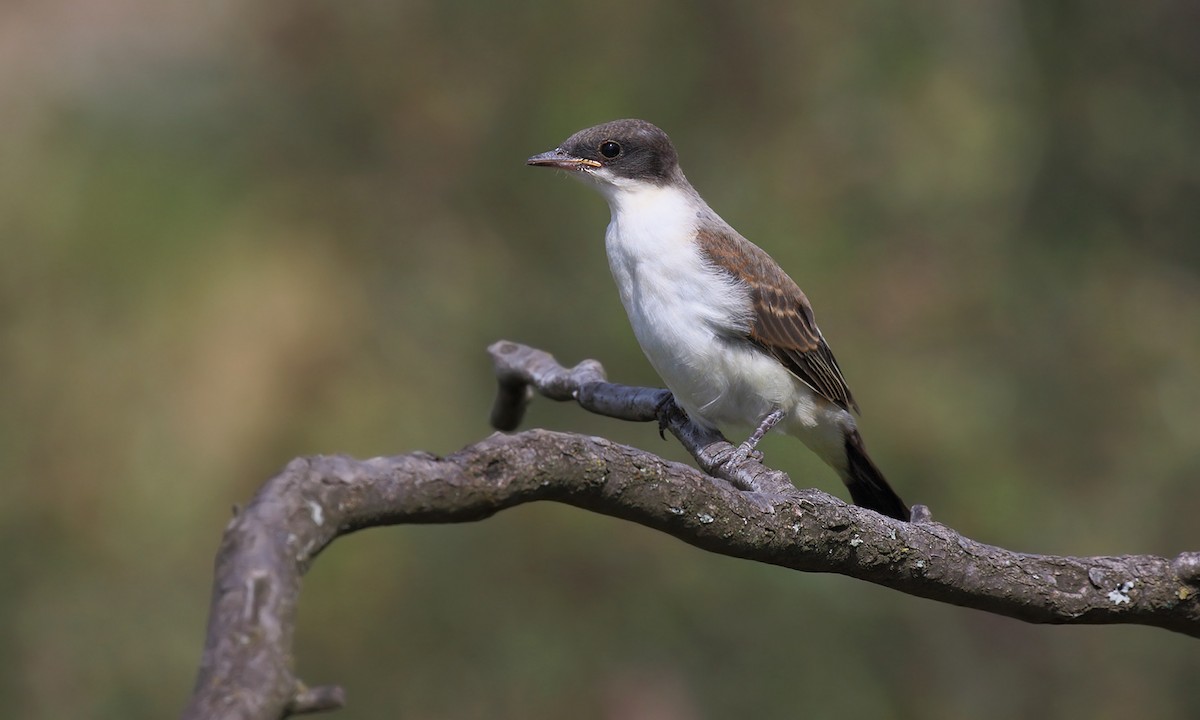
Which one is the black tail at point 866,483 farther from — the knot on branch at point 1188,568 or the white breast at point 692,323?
the knot on branch at point 1188,568

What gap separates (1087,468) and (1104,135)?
205 centimetres

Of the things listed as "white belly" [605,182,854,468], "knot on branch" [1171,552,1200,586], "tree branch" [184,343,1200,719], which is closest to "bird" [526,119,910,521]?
"white belly" [605,182,854,468]

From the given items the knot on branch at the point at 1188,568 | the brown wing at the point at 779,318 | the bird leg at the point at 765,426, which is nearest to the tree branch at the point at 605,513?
the knot on branch at the point at 1188,568

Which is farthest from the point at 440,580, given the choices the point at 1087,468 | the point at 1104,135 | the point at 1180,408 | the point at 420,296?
the point at 1104,135

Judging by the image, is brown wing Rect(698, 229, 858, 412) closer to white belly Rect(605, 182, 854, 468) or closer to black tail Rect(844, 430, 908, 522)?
white belly Rect(605, 182, 854, 468)

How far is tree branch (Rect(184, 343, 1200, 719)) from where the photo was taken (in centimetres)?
173

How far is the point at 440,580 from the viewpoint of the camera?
643 centimetres

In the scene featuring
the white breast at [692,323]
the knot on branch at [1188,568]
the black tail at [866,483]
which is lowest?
the black tail at [866,483]

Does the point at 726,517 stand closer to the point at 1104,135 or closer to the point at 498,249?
the point at 498,249

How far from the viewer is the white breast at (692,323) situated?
4.14m

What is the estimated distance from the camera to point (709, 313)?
415cm

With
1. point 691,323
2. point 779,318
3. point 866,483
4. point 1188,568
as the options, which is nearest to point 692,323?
point 691,323

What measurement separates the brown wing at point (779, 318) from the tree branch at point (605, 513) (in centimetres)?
98

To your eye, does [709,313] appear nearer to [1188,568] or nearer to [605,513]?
[1188,568]
